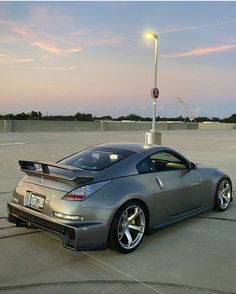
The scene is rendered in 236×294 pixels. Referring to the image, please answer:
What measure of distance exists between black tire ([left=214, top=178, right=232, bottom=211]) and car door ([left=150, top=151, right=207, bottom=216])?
0.48 metres

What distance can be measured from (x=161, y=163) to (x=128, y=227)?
1.43m

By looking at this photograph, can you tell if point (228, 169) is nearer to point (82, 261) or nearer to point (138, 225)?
point (138, 225)

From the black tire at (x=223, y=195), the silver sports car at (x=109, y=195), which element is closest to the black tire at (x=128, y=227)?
the silver sports car at (x=109, y=195)

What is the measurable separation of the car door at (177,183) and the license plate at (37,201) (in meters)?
1.62

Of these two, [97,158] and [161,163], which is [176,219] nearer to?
[161,163]

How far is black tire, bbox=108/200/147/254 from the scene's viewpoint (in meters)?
4.67

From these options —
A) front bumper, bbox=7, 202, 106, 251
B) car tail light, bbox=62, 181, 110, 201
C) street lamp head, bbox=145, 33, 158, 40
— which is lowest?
front bumper, bbox=7, 202, 106, 251

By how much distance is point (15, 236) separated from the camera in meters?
5.36

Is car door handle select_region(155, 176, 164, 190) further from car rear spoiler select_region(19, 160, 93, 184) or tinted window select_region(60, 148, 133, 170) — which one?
car rear spoiler select_region(19, 160, 93, 184)

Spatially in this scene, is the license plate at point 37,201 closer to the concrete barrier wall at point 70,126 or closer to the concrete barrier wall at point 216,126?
the concrete barrier wall at point 70,126

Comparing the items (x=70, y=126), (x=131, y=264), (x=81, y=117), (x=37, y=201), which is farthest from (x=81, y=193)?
(x=81, y=117)

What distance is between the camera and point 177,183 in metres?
5.79

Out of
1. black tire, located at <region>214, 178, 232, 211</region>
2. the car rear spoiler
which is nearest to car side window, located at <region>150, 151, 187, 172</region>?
black tire, located at <region>214, 178, 232, 211</region>

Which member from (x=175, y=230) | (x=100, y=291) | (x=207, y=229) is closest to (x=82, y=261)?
(x=100, y=291)
